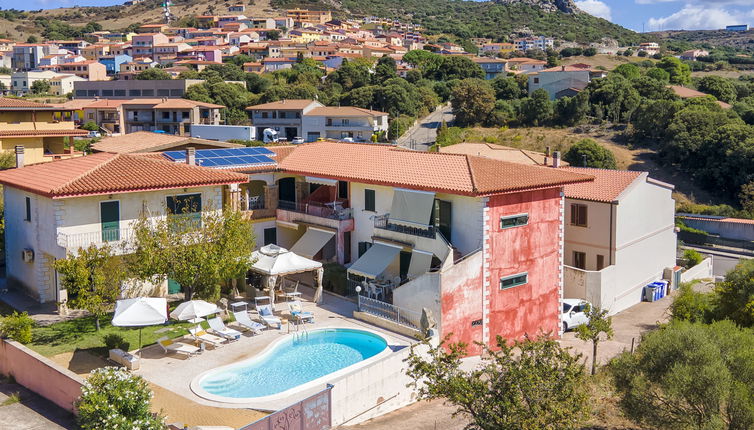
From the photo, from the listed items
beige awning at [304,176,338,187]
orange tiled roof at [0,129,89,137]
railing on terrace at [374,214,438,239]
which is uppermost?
orange tiled roof at [0,129,89,137]

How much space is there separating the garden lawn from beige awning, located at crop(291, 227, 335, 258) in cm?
688

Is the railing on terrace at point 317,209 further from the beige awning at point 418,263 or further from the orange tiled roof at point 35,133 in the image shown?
the orange tiled roof at point 35,133

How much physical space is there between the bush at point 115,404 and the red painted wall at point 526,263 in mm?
13791

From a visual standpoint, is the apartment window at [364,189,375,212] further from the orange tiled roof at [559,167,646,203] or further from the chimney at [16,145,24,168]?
the chimney at [16,145,24,168]

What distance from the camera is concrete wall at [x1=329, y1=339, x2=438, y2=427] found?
19562 mm

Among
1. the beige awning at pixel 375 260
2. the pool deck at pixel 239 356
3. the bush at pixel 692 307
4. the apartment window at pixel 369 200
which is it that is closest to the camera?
the pool deck at pixel 239 356

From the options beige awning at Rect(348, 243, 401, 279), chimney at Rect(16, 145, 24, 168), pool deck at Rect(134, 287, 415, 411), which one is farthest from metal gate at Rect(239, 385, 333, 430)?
chimney at Rect(16, 145, 24, 168)

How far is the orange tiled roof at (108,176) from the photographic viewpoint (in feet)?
81.6

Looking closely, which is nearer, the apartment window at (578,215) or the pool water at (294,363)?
the pool water at (294,363)

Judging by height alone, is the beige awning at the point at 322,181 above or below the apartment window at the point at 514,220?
above

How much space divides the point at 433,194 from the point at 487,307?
15.6ft

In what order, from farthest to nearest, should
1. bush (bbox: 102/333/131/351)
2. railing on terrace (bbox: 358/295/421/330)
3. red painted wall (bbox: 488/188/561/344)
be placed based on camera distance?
red painted wall (bbox: 488/188/561/344) → railing on terrace (bbox: 358/295/421/330) → bush (bbox: 102/333/131/351)

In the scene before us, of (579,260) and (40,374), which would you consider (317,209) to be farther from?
(40,374)

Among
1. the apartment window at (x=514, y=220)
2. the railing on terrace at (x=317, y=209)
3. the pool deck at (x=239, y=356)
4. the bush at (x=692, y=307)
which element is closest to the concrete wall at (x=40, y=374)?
the pool deck at (x=239, y=356)
